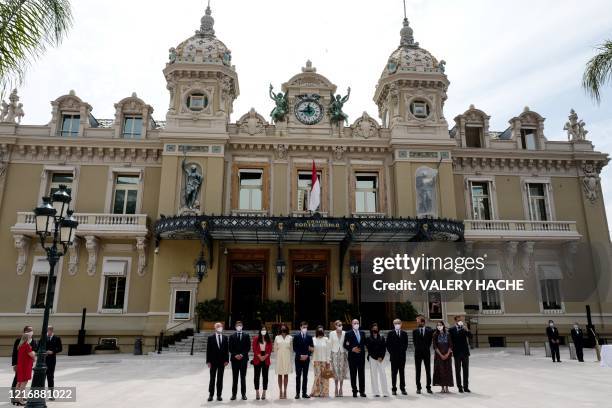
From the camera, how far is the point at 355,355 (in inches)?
405

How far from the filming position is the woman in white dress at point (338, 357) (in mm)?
10453

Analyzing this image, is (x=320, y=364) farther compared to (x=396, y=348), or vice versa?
(x=396, y=348)

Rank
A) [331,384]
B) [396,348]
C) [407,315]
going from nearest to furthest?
[396,348] → [331,384] → [407,315]

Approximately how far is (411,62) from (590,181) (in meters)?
12.4

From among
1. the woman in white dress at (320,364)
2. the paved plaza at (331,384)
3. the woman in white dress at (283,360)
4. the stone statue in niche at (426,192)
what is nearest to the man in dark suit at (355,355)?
the paved plaza at (331,384)

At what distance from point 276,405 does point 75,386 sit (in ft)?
19.3

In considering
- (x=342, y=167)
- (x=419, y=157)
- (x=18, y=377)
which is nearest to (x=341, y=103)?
(x=342, y=167)

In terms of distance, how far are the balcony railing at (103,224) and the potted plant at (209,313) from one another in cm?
494

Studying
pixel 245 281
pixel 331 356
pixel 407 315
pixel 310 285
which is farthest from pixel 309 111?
pixel 331 356

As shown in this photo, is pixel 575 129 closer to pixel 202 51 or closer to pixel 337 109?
pixel 337 109

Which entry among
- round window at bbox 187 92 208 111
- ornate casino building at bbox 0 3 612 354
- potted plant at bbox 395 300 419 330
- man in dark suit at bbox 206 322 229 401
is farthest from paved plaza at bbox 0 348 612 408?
round window at bbox 187 92 208 111

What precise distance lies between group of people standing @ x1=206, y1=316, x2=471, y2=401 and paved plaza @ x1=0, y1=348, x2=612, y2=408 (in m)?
0.34

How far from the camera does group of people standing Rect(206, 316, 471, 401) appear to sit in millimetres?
10023

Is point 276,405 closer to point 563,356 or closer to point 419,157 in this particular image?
point 563,356
